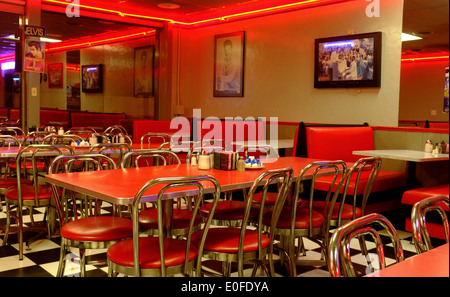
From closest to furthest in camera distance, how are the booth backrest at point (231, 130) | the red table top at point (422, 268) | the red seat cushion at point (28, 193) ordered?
the red table top at point (422, 268) < the red seat cushion at point (28, 193) < the booth backrest at point (231, 130)

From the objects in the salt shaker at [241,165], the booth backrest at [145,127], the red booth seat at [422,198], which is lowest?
the red booth seat at [422,198]

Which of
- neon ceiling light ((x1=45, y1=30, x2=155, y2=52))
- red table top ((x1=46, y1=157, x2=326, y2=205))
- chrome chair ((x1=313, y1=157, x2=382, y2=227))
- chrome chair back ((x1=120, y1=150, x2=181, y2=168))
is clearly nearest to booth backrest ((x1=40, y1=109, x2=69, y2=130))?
neon ceiling light ((x1=45, y1=30, x2=155, y2=52))

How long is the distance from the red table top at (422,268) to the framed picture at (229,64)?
7.09 meters

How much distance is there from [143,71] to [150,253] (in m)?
7.60

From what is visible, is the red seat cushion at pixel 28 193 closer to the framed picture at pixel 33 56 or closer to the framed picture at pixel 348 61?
the framed picture at pixel 33 56

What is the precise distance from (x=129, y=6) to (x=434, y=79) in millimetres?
7943

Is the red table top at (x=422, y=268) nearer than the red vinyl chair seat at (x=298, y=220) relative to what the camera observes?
Yes

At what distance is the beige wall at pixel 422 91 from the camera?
38.4ft

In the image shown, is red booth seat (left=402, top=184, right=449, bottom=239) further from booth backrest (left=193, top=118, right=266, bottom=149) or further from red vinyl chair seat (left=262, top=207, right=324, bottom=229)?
booth backrest (left=193, top=118, right=266, bottom=149)

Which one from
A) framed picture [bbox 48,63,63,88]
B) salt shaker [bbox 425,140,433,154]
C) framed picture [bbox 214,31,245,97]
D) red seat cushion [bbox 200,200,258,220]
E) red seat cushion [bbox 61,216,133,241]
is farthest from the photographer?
framed picture [bbox 48,63,63,88]

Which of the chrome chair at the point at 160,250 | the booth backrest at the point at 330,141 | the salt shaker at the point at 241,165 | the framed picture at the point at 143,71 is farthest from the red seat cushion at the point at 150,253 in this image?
the framed picture at the point at 143,71

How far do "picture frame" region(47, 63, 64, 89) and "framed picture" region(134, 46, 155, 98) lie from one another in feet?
→ 8.43

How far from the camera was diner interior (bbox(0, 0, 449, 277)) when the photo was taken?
2.41m

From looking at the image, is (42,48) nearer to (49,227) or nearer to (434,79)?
(49,227)
